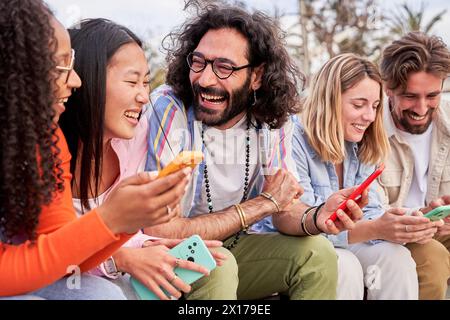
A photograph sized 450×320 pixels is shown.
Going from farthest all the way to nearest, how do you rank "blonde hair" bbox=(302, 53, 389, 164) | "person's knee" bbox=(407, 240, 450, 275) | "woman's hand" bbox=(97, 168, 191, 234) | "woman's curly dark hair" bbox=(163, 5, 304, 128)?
"blonde hair" bbox=(302, 53, 389, 164) < "person's knee" bbox=(407, 240, 450, 275) < "woman's curly dark hair" bbox=(163, 5, 304, 128) < "woman's hand" bbox=(97, 168, 191, 234)

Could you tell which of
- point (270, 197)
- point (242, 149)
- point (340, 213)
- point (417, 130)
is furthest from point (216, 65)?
point (417, 130)

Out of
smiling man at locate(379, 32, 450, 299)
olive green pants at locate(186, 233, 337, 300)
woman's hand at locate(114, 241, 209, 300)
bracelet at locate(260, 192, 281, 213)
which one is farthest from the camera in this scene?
smiling man at locate(379, 32, 450, 299)

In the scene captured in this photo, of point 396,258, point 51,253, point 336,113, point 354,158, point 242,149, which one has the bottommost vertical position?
point 396,258

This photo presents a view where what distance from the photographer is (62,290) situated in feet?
7.30

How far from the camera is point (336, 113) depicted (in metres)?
3.61

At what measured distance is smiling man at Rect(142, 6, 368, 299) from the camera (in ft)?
9.43

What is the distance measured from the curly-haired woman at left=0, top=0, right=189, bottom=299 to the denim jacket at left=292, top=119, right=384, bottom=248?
1.57m

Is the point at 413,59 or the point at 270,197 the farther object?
the point at 413,59

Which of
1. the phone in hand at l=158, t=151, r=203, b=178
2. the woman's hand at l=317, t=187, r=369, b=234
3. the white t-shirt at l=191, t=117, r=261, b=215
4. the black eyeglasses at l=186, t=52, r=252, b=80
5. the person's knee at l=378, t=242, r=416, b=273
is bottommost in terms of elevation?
the person's knee at l=378, t=242, r=416, b=273

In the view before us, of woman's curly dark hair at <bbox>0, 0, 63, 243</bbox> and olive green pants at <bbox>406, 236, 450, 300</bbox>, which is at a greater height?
woman's curly dark hair at <bbox>0, 0, 63, 243</bbox>

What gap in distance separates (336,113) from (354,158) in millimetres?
302

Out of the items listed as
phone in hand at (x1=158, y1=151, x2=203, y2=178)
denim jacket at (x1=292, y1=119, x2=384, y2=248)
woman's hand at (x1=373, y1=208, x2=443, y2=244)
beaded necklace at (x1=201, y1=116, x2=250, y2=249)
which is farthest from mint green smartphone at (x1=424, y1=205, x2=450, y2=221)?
phone in hand at (x1=158, y1=151, x2=203, y2=178)

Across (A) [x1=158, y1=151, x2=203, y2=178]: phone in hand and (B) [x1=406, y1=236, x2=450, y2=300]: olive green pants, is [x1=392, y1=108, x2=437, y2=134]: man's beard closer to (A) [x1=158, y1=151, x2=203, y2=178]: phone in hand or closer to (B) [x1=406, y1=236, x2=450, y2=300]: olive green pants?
(B) [x1=406, y1=236, x2=450, y2=300]: olive green pants

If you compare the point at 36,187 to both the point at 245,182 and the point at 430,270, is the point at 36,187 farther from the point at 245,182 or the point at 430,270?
the point at 430,270
